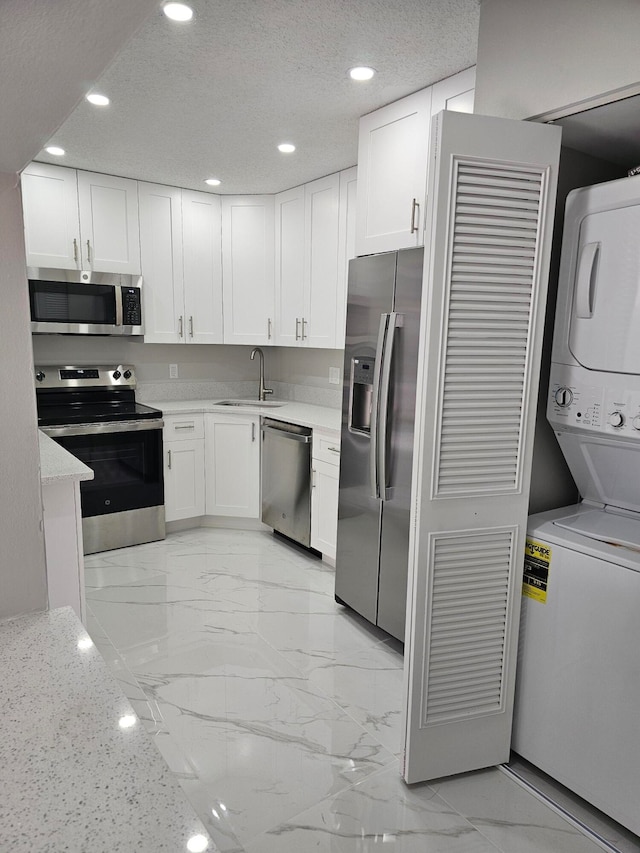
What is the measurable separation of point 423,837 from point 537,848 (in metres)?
0.31

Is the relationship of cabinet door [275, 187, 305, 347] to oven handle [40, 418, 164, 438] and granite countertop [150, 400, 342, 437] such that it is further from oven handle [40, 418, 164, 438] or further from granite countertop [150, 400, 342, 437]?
oven handle [40, 418, 164, 438]

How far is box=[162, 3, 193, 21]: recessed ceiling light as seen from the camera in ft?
6.11

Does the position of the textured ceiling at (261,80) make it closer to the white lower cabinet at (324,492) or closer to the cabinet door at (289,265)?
the cabinet door at (289,265)

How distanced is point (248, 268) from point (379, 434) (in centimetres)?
236

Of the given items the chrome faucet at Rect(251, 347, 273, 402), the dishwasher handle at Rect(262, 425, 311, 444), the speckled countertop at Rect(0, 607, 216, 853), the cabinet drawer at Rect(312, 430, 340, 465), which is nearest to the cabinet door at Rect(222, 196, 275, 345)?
the chrome faucet at Rect(251, 347, 273, 402)

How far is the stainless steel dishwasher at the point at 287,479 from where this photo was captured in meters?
3.70

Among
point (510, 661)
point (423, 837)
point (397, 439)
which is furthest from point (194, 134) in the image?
point (423, 837)

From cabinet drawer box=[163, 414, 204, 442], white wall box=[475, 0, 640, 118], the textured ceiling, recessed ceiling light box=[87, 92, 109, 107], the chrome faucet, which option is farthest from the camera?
the chrome faucet

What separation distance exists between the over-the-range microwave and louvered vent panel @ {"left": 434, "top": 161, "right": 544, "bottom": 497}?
2864mm

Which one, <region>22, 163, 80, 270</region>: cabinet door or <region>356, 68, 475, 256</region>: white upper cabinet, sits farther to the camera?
<region>22, 163, 80, 270</region>: cabinet door

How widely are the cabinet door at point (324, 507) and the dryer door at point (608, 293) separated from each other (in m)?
1.83

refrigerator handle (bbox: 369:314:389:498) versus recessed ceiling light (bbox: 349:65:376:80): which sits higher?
recessed ceiling light (bbox: 349:65:376:80)

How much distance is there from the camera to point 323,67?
90.5 inches

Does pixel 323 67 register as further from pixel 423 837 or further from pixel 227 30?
pixel 423 837
